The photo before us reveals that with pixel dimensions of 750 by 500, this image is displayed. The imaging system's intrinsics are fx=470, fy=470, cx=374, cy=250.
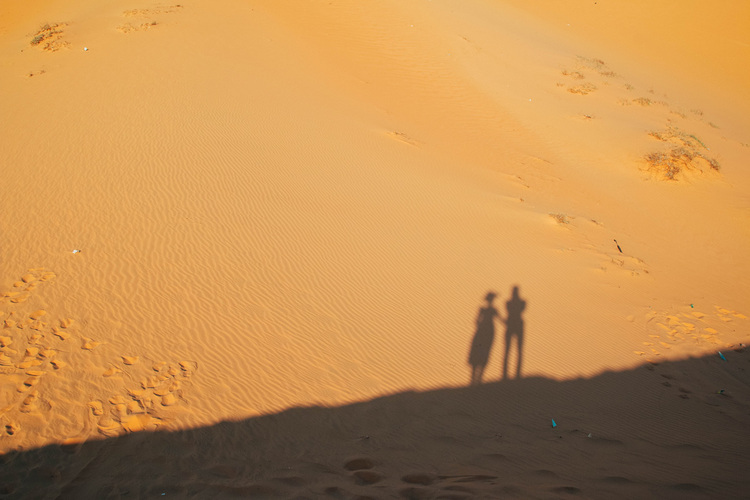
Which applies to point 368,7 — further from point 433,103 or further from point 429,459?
point 429,459

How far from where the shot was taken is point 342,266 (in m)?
7.59

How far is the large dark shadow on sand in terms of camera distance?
3.79m

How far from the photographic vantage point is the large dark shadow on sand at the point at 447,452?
379cm

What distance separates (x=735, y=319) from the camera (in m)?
7.68

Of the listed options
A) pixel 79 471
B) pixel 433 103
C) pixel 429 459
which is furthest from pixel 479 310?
pixel 433 103

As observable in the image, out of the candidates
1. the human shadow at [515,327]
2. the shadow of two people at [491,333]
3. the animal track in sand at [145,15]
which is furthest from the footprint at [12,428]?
the animal track in sand at [145,15]

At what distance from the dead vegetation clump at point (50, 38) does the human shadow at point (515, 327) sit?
1431cm

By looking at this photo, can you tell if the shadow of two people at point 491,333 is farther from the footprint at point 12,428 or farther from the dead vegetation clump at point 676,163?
the dead vegetation clump at point 676,163

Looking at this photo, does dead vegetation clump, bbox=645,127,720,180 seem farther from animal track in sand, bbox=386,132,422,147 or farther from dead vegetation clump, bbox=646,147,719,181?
animal track in sand, bbox=386,132,422,147

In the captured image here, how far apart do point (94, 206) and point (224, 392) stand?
185 inches

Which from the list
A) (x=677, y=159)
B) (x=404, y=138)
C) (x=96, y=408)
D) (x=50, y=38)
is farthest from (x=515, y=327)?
(x=50, y=38)

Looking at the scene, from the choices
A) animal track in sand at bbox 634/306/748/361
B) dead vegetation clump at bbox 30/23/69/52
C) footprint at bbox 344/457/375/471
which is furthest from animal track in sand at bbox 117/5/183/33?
animal track in sand at bbox 634/306/748/361

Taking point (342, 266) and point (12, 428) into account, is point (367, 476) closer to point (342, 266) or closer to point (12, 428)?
point (12, 428)

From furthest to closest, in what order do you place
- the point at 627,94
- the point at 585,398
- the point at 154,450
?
the point at 627,94 → the point at 585,398 → the point at 154,450
